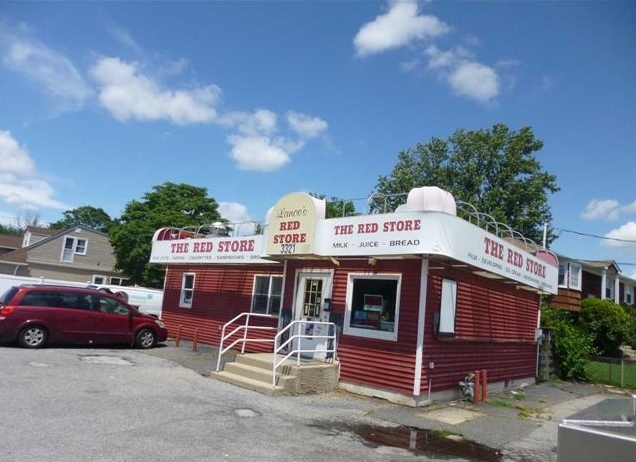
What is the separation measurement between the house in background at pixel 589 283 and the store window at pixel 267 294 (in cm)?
1920

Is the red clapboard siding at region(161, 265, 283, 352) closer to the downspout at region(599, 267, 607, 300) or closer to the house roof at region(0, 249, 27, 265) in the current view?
the house roof at region(0, 249, 27, 265)

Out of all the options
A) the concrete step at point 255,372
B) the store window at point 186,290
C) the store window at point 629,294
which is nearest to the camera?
the concrete step at point 255,372

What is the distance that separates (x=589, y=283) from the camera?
33.8 metres

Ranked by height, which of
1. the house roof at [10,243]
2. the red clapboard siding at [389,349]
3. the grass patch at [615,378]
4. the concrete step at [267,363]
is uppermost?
the house roof at [10,243]

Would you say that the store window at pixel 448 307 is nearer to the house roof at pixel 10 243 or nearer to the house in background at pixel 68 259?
the house in background at pixel 68 259

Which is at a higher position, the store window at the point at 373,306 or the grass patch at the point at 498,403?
the store window at the point at 373,306

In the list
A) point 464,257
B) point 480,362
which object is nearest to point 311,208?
point 464,257

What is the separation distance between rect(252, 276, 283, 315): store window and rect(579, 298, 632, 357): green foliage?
19.6 m

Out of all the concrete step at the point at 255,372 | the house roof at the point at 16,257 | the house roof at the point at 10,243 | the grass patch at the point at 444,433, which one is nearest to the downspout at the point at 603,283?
the concrete step at the point at 255,372

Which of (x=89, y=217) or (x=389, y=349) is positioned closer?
(x=389, y=349)

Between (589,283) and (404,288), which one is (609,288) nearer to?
(589,283)

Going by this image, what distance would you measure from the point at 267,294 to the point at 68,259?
103 ft

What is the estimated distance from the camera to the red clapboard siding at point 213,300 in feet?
50.6

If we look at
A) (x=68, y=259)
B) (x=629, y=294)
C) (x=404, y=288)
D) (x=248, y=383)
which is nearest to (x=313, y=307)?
(x=404, y=288)
